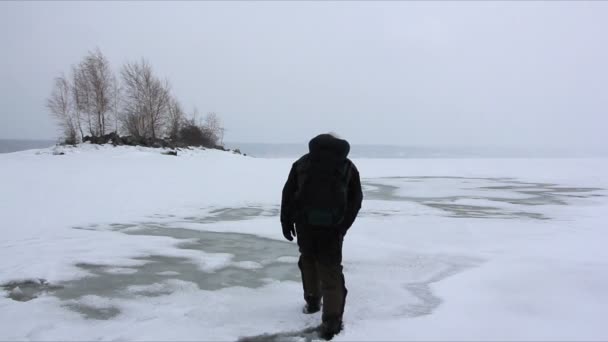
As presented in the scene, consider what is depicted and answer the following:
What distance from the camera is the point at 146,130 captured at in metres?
35.5

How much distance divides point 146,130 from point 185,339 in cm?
3467

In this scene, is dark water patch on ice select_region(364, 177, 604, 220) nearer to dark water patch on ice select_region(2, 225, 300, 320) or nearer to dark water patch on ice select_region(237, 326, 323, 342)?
dark water patch on ice select_region(2, 225, 300, 320)

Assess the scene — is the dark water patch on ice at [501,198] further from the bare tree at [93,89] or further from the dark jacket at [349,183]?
the bare tree at [93,89]

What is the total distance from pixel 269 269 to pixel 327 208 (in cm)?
226

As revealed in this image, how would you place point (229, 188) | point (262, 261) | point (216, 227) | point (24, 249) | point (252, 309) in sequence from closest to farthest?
1. point (252, 309)
2. point (262, 261)
3. point (24, 249)
4. point (216, 227)
5. point (229, 188)

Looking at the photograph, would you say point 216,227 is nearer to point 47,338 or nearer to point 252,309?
point 252,309

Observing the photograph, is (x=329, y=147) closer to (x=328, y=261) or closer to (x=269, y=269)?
(x=328, y=261)

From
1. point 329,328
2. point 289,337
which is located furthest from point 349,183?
point 289,337

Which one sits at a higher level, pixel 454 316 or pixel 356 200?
pixel 356 200

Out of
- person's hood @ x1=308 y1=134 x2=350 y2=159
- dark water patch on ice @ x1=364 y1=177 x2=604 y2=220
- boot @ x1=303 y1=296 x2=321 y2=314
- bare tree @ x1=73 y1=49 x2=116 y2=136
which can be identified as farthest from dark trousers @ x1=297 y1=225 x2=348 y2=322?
bare tree @ x1=73 y1=49 x2=116 y2=136

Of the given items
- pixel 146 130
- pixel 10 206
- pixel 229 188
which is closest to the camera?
pixel 10 206

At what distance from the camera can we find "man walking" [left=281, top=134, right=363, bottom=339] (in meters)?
3.49

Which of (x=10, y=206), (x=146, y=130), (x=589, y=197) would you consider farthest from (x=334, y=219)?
(x=146, y=130)

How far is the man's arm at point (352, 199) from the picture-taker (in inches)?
142
